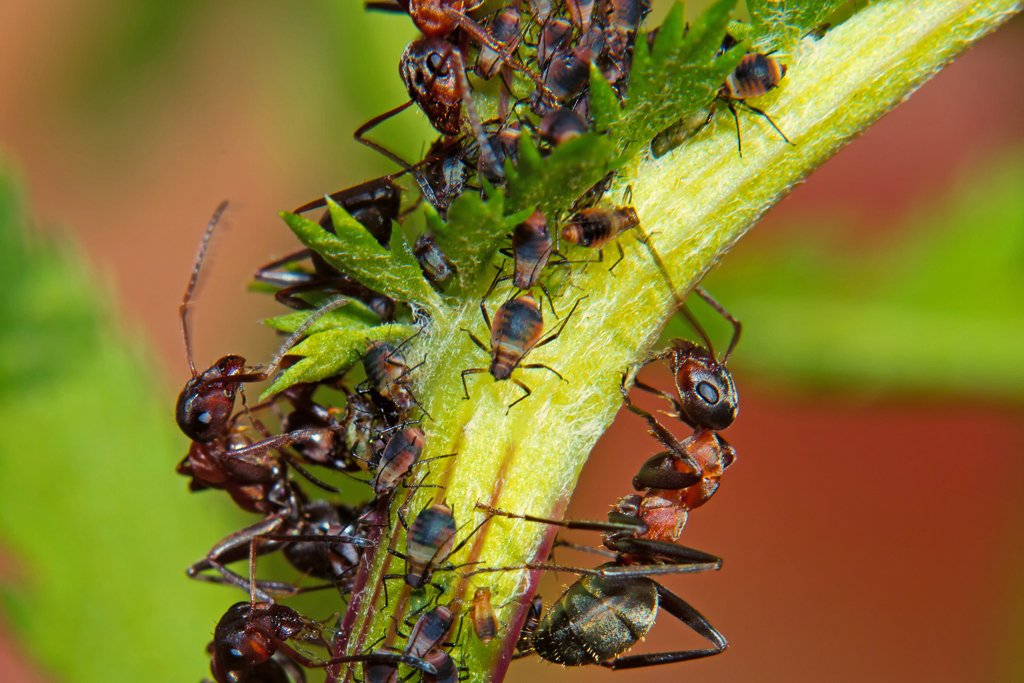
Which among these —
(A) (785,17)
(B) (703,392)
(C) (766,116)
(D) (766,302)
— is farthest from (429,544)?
(D) (766,302)

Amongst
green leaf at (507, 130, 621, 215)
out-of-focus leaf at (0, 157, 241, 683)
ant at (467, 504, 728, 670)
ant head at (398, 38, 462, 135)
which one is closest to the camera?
green leaf at (507, 130, 621, 215)

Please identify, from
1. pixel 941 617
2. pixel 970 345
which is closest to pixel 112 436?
pixel 970 345

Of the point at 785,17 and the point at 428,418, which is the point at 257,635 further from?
the point at 785,17

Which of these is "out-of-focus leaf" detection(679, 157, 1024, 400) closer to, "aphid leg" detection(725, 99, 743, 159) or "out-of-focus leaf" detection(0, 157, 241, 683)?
"aphid leg" detection(725, 99, 743, 159)

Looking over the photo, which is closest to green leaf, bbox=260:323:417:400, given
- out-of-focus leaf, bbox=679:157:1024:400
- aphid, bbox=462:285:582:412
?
aphid, bbox=462:285:582:412

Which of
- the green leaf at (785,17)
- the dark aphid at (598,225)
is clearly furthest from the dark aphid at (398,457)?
the green leaf at (785,17)

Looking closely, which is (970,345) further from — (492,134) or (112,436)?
(112,436)
